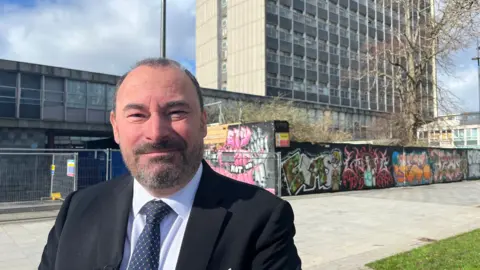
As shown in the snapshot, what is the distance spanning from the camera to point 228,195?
142 centimetres

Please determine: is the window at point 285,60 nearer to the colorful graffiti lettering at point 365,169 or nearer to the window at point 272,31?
the window at point 272,31

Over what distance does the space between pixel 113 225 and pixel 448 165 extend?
2978cm

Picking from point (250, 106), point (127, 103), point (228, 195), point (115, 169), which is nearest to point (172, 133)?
point (127, 103)

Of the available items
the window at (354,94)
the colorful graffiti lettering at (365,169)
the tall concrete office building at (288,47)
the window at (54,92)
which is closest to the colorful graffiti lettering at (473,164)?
the colorful graffiti lettering at (365,169)

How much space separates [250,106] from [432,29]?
19.8 meters

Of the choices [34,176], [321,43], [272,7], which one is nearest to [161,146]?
[34,176]

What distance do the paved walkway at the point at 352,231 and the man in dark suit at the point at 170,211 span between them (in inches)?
185

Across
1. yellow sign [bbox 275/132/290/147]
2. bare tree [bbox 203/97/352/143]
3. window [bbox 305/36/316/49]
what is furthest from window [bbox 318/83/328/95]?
yellow sign [bbox 275/132/290/147]

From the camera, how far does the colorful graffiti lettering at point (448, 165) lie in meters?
25.3

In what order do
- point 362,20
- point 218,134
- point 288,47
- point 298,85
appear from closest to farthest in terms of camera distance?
point 218,134, point 288,47, point 298,85, point 362,20

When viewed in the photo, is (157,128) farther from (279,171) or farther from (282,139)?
(282,139)

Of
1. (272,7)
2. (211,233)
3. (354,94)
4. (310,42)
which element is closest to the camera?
(211,233)

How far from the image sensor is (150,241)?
133cm

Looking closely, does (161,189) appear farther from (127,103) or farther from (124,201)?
(127,103)
